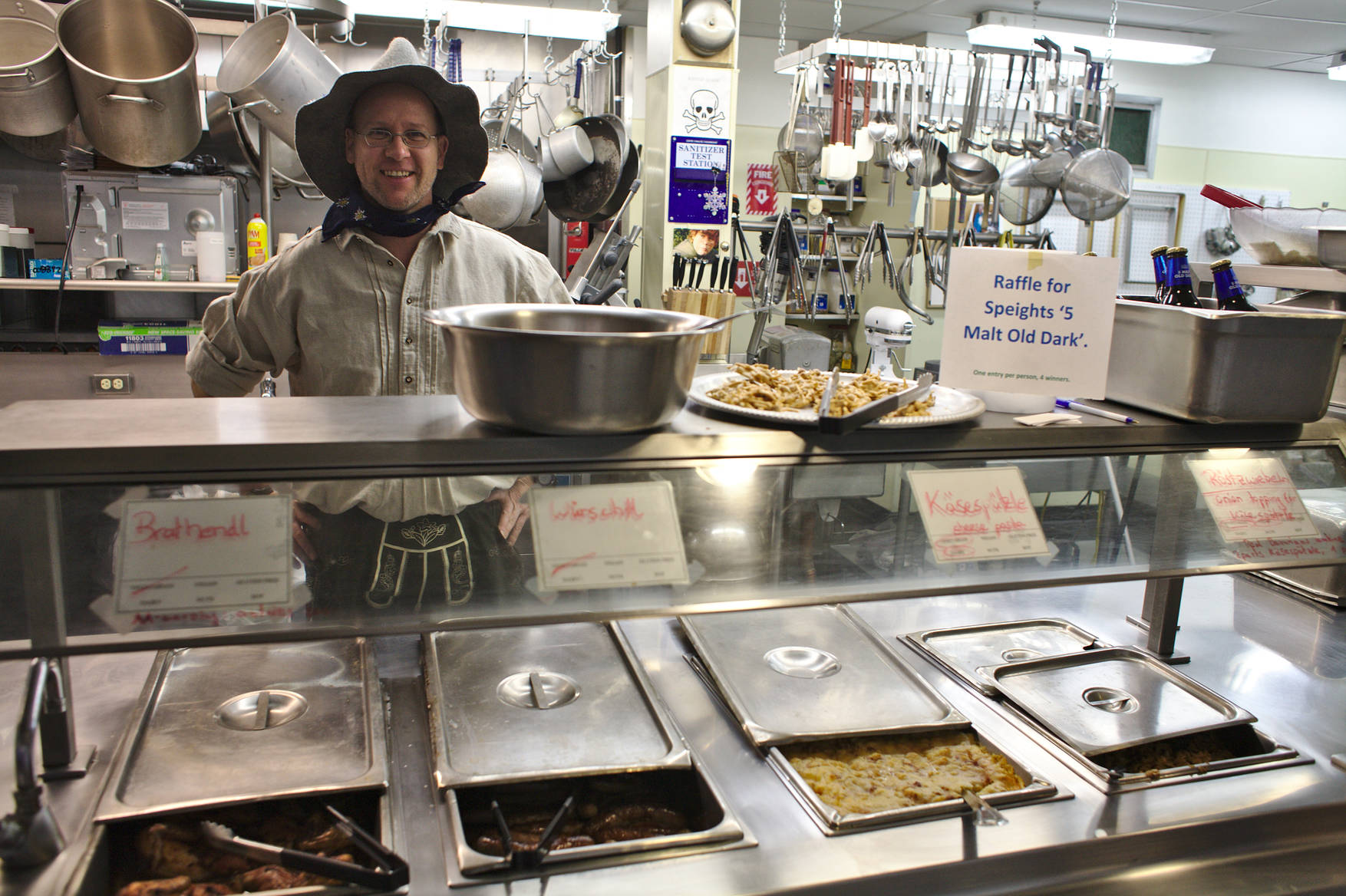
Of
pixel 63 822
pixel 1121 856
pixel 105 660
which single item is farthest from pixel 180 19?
pixel 1121 856

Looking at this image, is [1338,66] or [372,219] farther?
[1338,66]

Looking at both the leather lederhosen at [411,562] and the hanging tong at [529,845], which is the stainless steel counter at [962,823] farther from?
the leather lederhosen at [411,562]

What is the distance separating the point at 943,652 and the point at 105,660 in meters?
1.26

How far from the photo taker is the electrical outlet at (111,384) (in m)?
3.98

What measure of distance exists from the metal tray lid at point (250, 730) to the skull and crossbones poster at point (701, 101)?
3384 mm

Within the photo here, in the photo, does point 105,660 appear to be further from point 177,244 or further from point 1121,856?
point 177,244

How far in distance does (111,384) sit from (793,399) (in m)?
3.89

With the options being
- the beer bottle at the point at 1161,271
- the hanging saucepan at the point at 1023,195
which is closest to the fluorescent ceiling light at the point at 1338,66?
the hanging saucepan at the point at 1023,195

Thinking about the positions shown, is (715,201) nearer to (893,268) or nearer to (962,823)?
(893,268)

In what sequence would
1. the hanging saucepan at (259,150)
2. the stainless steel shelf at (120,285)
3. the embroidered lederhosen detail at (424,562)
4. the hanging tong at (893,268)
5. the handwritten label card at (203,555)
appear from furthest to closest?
1. the hanging tong at (893,268)
2. the stainless steel shelf at (120,285)
3. the hanging saucepan at (259,150)
4. the embroidered lederhosen detail at (424,562)
5. the handwritten label card at (203,555)

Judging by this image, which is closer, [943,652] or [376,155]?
[943,652]

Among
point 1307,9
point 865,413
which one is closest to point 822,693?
point 865,413

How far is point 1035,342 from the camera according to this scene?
1146 mm

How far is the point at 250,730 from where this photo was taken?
3.71 ft
